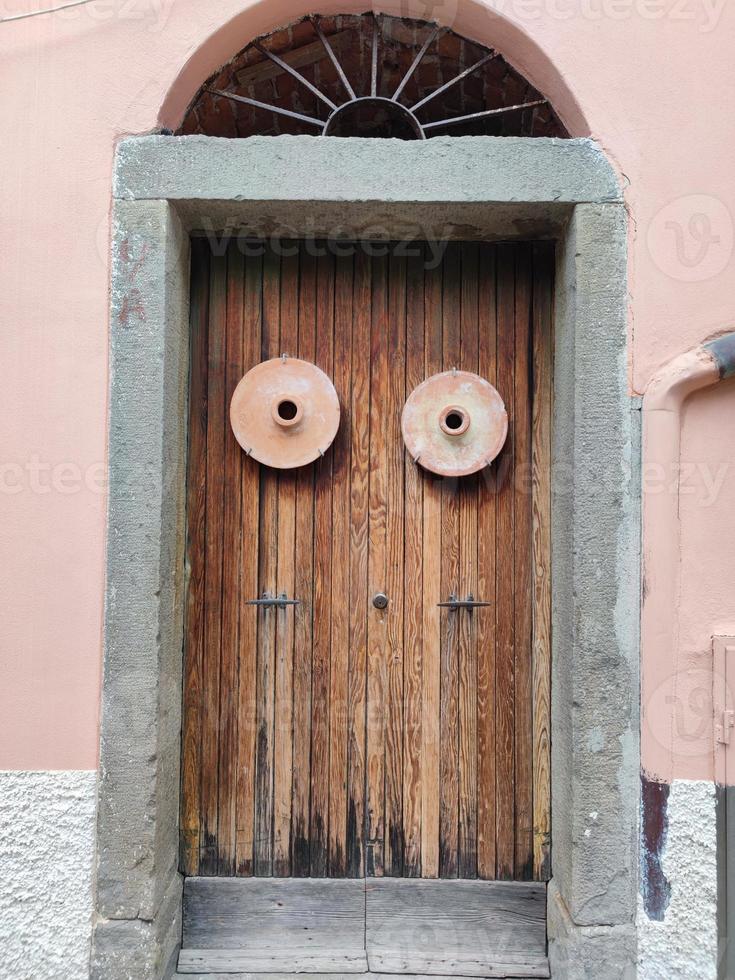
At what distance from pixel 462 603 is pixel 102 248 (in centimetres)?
178

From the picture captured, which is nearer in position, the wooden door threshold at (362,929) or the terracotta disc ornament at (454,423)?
the wooden door threshold at (362,929)

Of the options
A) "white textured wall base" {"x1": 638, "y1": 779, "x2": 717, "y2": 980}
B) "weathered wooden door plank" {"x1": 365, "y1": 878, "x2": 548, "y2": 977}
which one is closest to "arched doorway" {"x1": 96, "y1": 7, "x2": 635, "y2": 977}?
"weathered wooden door plank" {"x1": 365, "y1": 878, "x2": 548, "y2": 977}

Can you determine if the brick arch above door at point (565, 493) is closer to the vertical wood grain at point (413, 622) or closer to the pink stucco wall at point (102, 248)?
the pink stucco wall at point (102, 248)

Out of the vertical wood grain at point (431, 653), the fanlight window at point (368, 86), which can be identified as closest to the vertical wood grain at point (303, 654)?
the vertical wood grain at point (431, 653)

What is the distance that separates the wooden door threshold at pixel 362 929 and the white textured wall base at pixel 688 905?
400 mm

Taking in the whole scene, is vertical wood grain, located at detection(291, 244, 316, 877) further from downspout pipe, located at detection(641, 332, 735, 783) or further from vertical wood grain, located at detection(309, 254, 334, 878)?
downspout pipe, located at detection(641, 332, 735, 783)

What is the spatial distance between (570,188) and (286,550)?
162 centimetres

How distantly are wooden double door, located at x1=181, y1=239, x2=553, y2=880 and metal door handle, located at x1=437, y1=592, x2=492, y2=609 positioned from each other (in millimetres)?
22

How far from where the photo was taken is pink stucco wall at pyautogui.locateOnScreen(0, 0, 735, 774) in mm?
2326

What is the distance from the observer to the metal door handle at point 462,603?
8.54 ft

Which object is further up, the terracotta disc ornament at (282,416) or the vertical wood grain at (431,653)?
the terracotta disc ornament at (282,416)

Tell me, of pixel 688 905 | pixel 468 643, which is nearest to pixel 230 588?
pixel 468 643

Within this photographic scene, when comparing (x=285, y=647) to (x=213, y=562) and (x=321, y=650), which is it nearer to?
(x=321, y=650)

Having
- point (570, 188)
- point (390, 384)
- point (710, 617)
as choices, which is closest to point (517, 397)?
point (390, 384)
